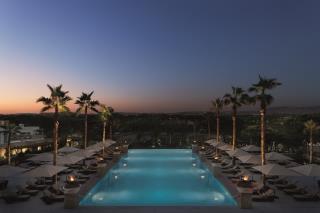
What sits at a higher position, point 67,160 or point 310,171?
point 310,171

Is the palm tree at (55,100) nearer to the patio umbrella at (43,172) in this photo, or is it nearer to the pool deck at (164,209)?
the patio umbrella at (43,172)

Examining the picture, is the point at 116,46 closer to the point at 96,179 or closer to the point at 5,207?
the point at 96,179

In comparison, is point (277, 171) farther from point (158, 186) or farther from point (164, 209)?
point (158, 186)

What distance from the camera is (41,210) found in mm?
19938

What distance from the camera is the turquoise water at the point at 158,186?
80.3ft

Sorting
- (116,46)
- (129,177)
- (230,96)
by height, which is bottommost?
(129,177)

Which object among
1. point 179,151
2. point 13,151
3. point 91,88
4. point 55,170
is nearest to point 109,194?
point 55,170

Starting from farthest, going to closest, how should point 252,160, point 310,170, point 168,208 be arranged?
point 252,160, point 310,170, point 168,208

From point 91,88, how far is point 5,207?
47490mm

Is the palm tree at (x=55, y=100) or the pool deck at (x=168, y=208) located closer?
the pool deck at (x=168, y=208)

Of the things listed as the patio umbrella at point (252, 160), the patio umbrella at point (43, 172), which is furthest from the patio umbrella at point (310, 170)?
the patio umbrella at point (43, 172)

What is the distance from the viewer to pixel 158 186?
1199 inches

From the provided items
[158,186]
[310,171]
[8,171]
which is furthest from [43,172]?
[310,171]

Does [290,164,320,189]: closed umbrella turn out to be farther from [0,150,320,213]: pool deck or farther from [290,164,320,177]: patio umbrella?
[0,150,320,213]: pool deck
